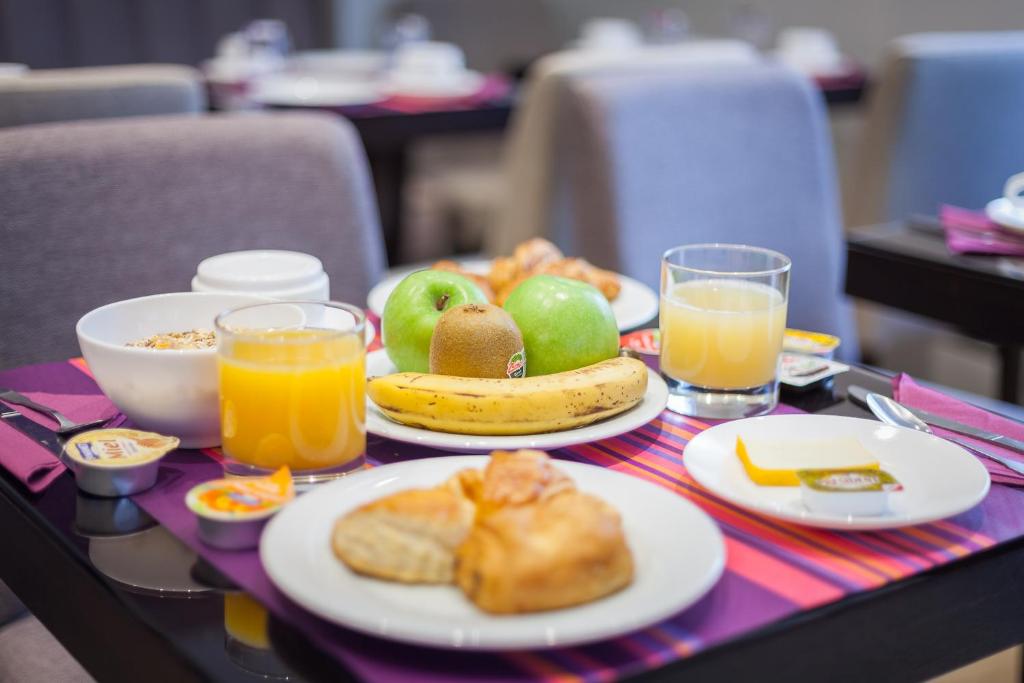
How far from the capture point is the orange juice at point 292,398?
77 cm

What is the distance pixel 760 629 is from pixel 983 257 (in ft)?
3.26

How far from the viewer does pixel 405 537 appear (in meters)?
0.64

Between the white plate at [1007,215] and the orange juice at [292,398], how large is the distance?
1055 millimetres

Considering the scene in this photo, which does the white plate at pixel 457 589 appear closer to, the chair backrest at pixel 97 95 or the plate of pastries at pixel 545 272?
the plate of pastries at pixel 545 272

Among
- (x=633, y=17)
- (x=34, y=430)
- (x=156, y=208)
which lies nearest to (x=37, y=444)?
(x=34, y=430)

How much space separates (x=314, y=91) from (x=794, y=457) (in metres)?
2.39

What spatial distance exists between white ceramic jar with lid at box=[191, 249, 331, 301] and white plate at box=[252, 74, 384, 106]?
1.71 m

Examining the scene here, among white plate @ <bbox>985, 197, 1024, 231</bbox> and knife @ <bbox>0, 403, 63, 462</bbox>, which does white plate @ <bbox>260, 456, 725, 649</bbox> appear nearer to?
knife @ <bbox>0, 403, 63, 462</bbox>

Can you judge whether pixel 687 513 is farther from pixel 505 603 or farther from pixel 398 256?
pixel 398 256

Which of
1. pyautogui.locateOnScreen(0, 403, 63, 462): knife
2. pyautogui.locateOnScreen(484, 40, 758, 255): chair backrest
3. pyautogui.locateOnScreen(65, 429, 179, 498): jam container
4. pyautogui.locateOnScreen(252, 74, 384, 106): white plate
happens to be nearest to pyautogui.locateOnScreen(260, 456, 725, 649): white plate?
pyautogui.locateOnScreen(65, 429, 179, 498): jam container

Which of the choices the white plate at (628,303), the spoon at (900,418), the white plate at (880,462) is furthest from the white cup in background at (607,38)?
the white plate at (880,462)

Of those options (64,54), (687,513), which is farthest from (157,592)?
(64,54)

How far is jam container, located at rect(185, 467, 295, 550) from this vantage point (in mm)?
704

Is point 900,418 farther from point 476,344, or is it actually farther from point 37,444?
point 37,444
